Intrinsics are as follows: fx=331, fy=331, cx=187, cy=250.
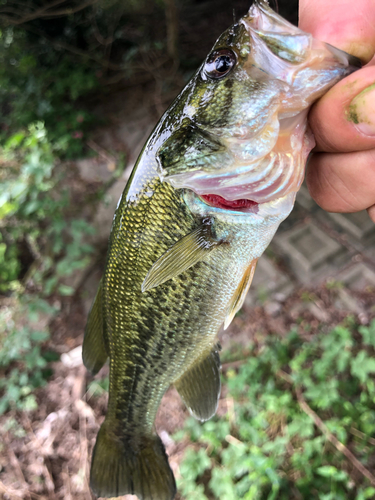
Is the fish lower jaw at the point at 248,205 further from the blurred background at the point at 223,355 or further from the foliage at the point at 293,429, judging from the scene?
the foliage at the point at 293,429

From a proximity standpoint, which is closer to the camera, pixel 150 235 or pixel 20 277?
pixel 150 235

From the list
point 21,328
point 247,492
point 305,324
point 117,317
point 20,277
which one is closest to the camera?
point 117,317

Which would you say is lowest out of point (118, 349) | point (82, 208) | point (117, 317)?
point (82, 208)

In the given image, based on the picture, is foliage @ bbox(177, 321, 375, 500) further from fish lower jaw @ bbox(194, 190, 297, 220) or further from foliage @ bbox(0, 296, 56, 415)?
fish lower jaw @ bbox(194, 190, 297, 220)

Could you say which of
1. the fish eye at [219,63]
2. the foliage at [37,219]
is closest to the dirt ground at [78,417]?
the foliage at [37,219]

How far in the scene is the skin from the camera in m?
0.78

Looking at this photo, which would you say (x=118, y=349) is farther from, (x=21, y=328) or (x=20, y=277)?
(x=20, y=277)

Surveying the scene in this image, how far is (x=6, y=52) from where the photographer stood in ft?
15.6

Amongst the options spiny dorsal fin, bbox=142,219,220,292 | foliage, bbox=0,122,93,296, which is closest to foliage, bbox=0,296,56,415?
foliage, bbox=0,122,93,296

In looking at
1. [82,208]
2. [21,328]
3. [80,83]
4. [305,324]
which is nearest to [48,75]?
[80,83]

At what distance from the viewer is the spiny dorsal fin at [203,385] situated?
4.34ft

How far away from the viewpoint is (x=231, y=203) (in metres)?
1.01

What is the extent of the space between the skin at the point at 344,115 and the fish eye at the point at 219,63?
25 cm

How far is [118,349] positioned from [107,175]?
11.7 ft
